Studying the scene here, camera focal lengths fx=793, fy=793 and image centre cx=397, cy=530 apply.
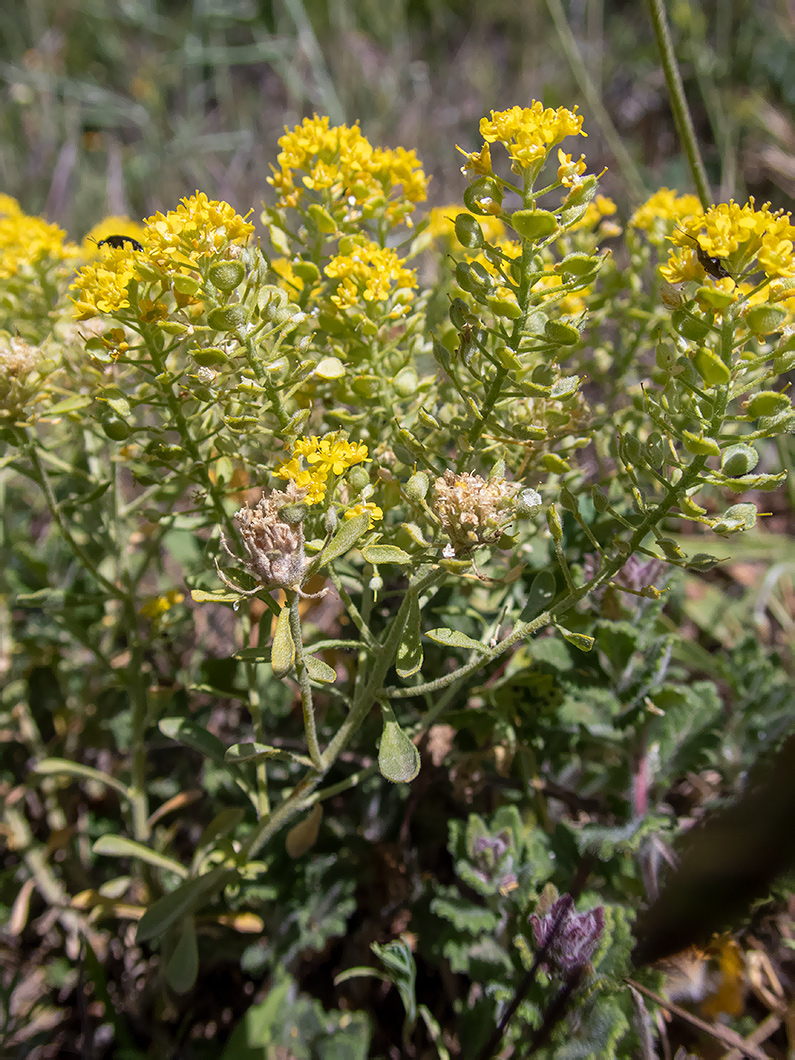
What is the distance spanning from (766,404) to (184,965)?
141 cm

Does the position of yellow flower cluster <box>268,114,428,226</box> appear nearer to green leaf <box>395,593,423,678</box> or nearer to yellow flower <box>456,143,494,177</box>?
yellow flower <box>456,143,494,177</box>

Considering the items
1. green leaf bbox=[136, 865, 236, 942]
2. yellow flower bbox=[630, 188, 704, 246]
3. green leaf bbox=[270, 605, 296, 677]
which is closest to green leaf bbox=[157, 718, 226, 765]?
green leaf bbox=[136, 865, 236, 942]

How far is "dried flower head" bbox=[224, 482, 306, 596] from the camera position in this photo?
1.06 m

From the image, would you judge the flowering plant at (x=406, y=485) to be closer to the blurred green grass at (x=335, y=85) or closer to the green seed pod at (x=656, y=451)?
the green seed pod at (x=656, y=451)

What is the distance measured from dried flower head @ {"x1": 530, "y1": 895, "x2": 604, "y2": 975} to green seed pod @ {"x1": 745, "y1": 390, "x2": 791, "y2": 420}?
835 mm

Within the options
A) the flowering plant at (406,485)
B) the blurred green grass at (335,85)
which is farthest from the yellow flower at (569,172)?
the blurred green grass at (335,85)

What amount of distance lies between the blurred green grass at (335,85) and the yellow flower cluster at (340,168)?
2615 mm

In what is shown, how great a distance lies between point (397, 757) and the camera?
1219 millimetres

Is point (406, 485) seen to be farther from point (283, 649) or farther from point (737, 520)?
point (737, 520)

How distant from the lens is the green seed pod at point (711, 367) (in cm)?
98

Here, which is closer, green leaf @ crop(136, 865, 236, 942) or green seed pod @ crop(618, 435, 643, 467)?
green seed pod @ crop(618, 435, 643, 467)

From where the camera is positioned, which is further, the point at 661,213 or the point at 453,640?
the point at 661,213

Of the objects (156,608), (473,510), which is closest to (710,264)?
(473,510)

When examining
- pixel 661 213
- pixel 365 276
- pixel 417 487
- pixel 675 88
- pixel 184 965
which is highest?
pixel 675 88
